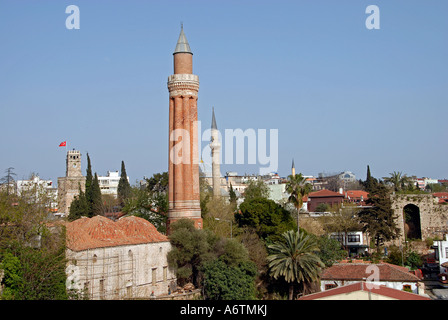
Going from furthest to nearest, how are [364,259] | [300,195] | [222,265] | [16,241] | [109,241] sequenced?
[364,259], [300,195], [222,265], [109,241], [16,241]

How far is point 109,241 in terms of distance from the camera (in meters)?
28.6

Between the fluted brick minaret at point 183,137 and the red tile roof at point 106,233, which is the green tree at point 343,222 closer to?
the fluted brick minaret at point 183,137

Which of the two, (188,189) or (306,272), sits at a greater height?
(188,189)

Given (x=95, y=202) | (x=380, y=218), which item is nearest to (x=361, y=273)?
(x=380, y=218)

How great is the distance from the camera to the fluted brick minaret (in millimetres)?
38906

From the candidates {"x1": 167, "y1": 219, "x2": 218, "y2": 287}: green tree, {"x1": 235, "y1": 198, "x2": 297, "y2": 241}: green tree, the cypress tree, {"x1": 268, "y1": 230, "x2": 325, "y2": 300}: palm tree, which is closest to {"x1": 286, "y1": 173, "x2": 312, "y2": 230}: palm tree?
{"x1": 235, "y1": 198, "x2": 297, "y2": 241}: green tree

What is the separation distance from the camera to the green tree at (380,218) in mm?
47594

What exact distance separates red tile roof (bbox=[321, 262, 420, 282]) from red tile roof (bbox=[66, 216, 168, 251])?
38.8 feet

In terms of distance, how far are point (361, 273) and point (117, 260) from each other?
17117mm

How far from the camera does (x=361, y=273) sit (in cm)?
3662

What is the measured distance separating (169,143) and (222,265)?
10882 millimetres

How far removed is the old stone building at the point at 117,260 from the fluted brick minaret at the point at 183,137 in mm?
5219

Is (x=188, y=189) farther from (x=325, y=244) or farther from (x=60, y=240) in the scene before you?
(x=60, y=240)
